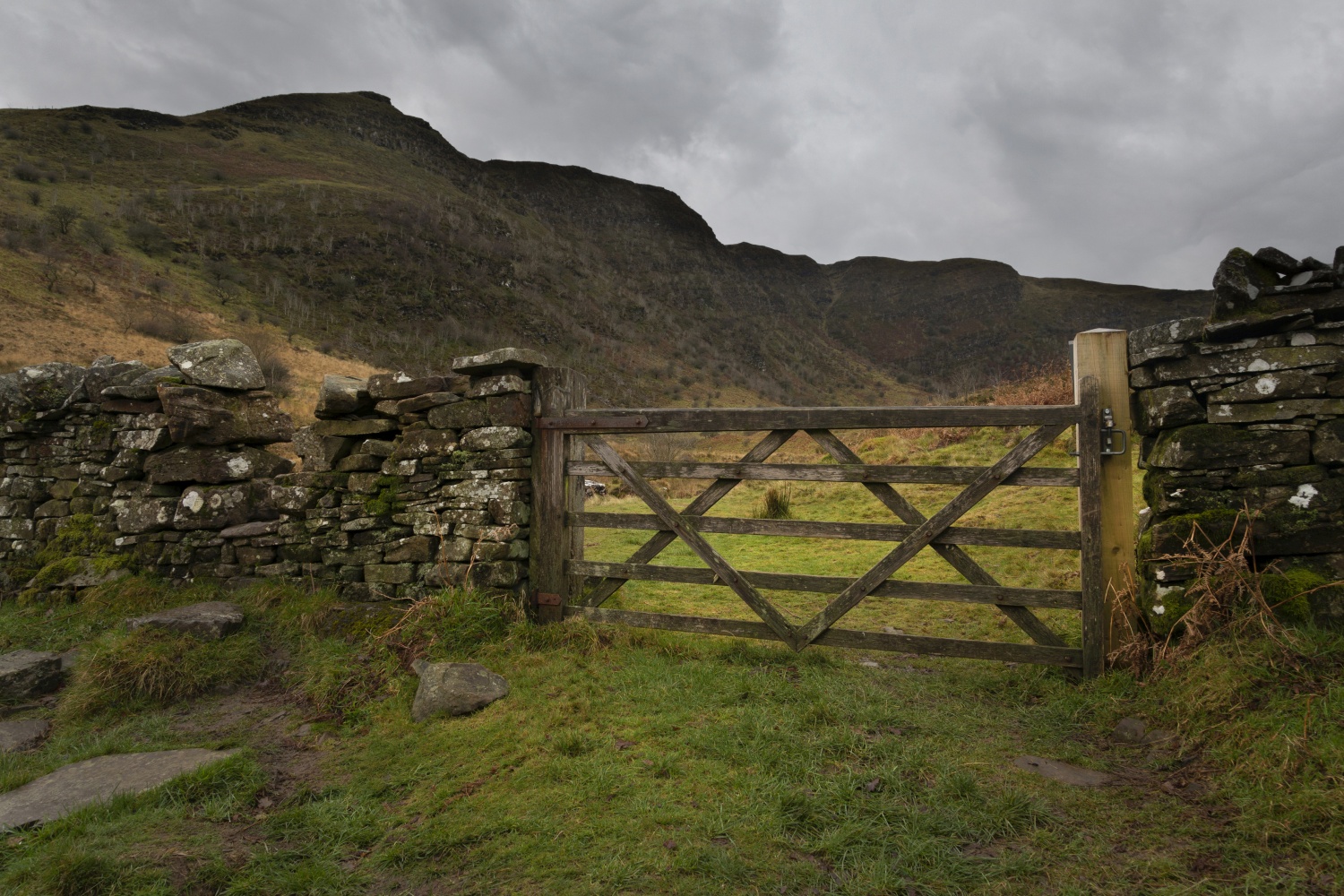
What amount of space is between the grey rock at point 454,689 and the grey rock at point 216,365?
164 inches

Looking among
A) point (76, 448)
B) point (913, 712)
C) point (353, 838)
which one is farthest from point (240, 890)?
point (76, 448)

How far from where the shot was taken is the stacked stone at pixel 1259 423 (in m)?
4.04

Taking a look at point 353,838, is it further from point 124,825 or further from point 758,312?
point 758,312

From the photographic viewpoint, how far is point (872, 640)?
4.86 m

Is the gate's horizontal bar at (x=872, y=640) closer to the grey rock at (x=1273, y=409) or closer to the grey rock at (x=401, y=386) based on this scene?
the grey rock at (x=1273, y=409)

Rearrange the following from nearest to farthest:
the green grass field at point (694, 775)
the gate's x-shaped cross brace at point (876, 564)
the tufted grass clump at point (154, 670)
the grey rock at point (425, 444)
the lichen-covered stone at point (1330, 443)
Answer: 1. the green grass field at point (694, 775)
2. the lichen-covered stone at point (1330, 443)
3. the gate's x-shaped cross brace at point (876, 564)
4. the tufted grass clump at point (154, 670)
5. the grey rock at point (425, 444)

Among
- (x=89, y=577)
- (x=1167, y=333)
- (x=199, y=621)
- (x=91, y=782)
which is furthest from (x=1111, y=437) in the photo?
(x=89, y=577)

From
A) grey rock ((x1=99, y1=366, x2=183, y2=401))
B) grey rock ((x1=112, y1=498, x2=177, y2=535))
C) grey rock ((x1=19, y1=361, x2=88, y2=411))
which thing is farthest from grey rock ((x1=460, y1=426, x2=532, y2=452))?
grey rock ((x1=19, y1=361, x2=88, y2=411))

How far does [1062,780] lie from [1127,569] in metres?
1.83

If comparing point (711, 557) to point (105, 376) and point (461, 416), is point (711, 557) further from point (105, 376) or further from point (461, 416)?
point (105, 376)

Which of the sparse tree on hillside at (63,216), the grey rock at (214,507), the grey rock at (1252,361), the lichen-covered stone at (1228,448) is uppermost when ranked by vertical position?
the sparse tree on hillside at (63,216)

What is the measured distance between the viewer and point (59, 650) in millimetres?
5973

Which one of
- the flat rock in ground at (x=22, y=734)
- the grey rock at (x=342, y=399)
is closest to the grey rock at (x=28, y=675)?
the flat rock in ground at (x=22, y=734)

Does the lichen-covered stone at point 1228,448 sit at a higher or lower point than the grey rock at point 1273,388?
lower
